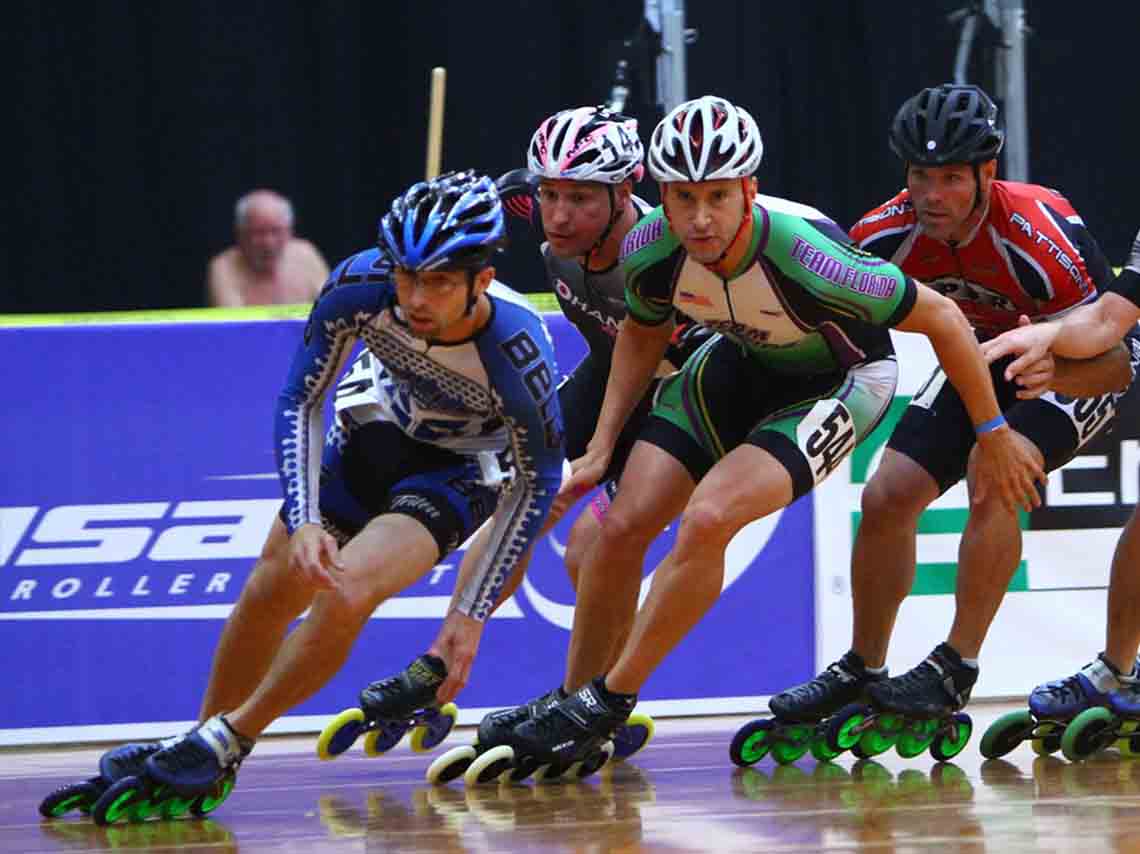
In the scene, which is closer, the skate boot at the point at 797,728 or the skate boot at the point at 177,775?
the skate boot at the point at 177,775

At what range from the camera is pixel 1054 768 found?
643 centimetres

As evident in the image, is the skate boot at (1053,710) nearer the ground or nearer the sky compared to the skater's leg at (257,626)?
nearer the ground

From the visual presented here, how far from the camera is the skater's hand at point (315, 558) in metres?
5.30

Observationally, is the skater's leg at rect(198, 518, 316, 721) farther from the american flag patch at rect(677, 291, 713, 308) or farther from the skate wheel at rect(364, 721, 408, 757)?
the american flag patch at rect(677, 291, 713, 308)

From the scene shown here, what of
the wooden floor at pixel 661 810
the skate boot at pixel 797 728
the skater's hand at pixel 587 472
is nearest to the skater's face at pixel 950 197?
the skater's hand at pixel 587 472

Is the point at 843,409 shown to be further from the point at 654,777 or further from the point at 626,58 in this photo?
the point at 626,58

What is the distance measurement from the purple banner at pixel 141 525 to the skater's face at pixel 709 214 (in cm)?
204

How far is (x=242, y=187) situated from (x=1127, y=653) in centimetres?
516

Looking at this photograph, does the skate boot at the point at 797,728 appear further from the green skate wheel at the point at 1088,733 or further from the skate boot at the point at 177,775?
the skate boot at the point at 177,775

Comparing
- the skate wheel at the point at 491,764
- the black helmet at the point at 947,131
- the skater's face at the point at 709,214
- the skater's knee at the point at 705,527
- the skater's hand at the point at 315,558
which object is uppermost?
the black helmet at the point at 947,131

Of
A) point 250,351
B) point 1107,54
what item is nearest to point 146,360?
point 250,351

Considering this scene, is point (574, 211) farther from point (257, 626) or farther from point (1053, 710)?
point (1053, 710)

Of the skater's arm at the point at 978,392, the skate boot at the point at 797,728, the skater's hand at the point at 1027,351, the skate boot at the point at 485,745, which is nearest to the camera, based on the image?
the skater's arm at the point at 978,392

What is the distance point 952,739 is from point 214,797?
2.31 meters
